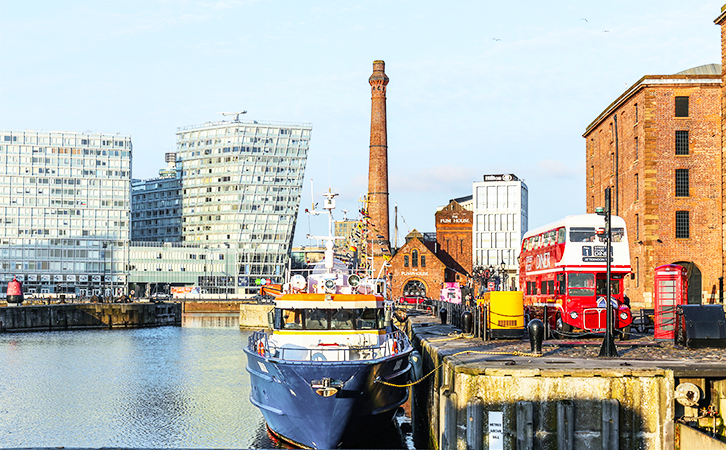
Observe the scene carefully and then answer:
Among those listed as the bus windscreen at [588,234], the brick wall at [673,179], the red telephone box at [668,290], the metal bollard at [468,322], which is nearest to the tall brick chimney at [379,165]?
the brick wall at [673,179]

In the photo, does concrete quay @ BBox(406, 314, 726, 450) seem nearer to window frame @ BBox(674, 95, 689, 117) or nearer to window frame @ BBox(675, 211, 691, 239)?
window frame @ BBox(675, 211, 691, 239)

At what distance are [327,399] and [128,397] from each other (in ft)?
64.0

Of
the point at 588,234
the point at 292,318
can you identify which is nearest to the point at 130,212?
the point at 588,234

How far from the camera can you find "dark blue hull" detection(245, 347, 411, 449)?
22203 mm

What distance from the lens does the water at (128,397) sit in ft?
93.0

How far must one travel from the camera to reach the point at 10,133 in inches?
6644

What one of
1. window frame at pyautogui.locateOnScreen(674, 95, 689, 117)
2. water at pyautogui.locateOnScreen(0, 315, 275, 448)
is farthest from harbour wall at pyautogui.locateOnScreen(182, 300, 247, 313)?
window frame at pyautogui.locateOnScreen(674, 95, 689, 117)

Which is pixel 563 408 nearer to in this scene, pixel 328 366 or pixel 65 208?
pixel 328 366

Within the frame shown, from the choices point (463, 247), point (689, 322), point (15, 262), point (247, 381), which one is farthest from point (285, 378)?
point (15, 262)

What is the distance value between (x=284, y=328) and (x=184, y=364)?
28.4 meters

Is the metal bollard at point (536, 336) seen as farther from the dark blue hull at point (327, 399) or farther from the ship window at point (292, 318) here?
the ship window at point (292, 318)

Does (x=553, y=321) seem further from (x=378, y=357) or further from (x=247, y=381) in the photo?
(x=247, y=381)

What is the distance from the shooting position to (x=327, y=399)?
22188 millimetres

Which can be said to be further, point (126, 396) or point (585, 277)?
point (126, 396)
